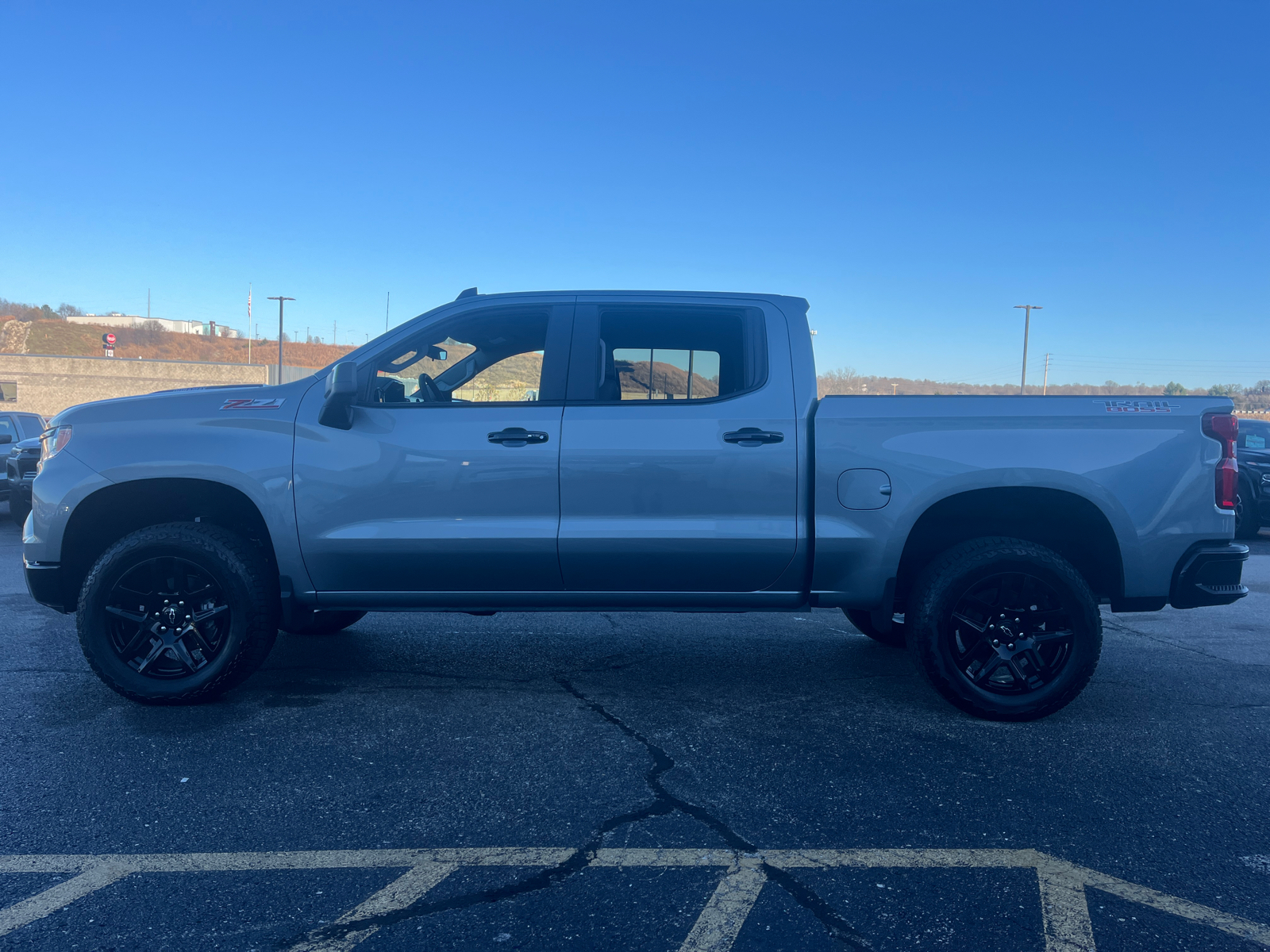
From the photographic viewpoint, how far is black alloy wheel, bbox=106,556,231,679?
4199 millimetres

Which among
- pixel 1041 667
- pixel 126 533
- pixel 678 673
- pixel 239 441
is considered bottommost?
pixel 678 673

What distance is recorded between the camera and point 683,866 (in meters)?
2.73

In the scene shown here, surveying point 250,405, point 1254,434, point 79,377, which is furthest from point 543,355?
point 79,377

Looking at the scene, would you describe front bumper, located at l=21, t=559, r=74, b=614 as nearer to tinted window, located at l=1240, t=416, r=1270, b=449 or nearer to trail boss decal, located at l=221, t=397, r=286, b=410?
trail boss decal, located at l=221, t=397, r=286, b=410

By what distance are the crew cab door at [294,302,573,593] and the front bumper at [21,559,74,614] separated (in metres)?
1.24

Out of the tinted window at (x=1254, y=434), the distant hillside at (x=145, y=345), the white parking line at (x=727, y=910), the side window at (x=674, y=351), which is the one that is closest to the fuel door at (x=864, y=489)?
the side window at (x=674, y=351)

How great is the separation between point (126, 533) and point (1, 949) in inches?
103

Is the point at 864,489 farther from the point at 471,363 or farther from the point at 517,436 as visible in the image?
the point at 471,363

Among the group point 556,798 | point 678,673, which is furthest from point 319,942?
point 678,673

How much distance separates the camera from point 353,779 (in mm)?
3414

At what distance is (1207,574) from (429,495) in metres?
3.68

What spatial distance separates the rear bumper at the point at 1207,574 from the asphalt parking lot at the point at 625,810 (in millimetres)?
627

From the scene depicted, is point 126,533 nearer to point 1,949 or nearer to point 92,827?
point 92,827

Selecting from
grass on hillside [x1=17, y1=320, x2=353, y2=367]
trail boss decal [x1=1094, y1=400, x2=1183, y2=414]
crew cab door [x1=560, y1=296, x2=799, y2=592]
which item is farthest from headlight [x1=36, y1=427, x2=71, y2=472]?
grass on hillside [x1=17, y1=320, x2=353, y2=367]
